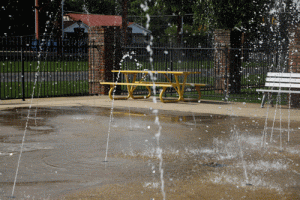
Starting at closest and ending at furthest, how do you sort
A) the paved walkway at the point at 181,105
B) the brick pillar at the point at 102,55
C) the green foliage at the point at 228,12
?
the paved walkway at the point at 181,105, the brick pillar at the point at 102,55, the green foliage at the point at 228,12

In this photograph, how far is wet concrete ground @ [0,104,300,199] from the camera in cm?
484

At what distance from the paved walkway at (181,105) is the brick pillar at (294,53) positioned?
1.10 ft

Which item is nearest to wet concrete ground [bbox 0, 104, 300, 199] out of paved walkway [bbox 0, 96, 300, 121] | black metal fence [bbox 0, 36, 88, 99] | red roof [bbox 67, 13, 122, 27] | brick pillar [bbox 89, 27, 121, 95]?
paved walkway [bbox 0, 96, 300, 121]

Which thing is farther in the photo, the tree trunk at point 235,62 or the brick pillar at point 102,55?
the tree trunk at point 235,62

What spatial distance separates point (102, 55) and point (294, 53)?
629 centimetres

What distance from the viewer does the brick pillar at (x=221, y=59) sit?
16.0 meters

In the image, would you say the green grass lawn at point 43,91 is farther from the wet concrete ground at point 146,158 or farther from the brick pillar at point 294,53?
the brick pillar at point 294,53

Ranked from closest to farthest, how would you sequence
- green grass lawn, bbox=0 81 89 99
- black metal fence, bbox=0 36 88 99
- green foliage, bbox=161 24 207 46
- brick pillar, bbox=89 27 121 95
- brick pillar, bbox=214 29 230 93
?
black metal fence, bbox=0 36 88 99 → green grass lawn, bbox=0 81 89 99 → brick pillar, bbox=89 27 121 95 → brick pillar, bbox=214 29 230 93 → green foliage, bbox=161 24 207 46

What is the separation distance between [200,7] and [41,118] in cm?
1572

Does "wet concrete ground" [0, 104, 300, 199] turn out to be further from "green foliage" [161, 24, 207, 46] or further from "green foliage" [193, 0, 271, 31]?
"green foliage" [161, 24, 207, 46]

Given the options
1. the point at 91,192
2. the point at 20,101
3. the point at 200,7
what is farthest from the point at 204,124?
the point at 200,7

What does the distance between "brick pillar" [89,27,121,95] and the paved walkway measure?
122 cm

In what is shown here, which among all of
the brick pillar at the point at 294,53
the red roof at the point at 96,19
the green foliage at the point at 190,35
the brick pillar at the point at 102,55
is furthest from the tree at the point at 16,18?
the brick pillar at the point at 294,53

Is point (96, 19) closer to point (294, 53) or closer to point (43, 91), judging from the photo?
point (43, 91)
